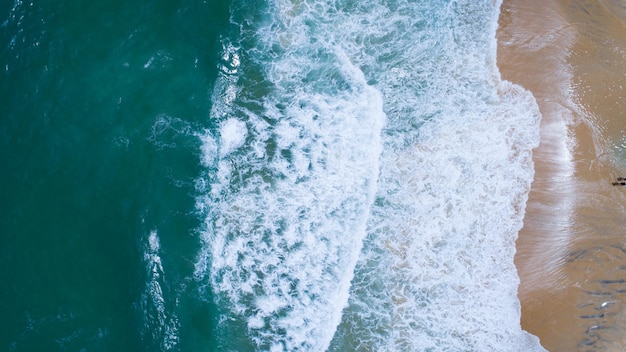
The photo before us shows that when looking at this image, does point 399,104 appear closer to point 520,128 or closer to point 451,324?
point 520,128

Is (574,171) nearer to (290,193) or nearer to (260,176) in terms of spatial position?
(290,193)

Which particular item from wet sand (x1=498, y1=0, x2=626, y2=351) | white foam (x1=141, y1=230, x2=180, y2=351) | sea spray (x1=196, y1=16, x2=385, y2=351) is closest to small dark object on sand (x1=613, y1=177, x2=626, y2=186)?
wet sand (x1=498, y1=0, x2=626, y2=351)

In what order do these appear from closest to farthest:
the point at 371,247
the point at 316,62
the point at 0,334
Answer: the point at 0,334
the point at 371,247
the point at 316,62

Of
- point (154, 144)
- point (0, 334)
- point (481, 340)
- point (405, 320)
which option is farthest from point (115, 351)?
point (481, 340)

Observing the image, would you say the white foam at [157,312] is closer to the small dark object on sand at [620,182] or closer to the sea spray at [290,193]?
the sea spray at [290,193]

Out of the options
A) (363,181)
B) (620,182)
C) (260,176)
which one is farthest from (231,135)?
(620,182)
